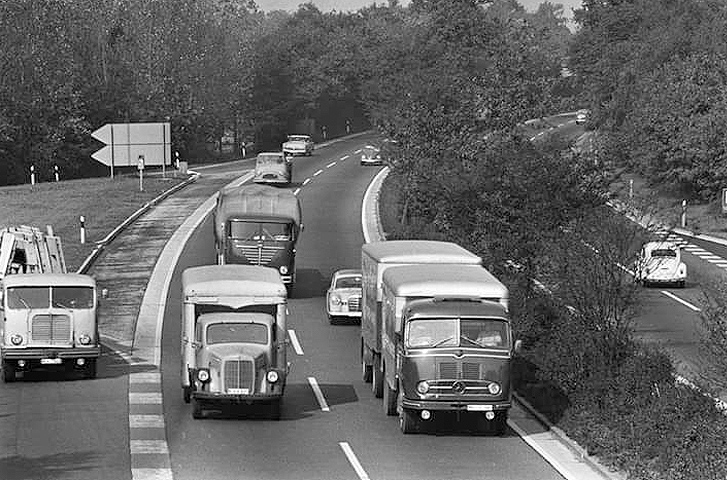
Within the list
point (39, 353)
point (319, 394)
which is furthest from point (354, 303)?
point (39, 353)

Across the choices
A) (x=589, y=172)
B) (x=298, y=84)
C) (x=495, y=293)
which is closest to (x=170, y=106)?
(x=298, y=84)

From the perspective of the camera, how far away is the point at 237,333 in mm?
30828

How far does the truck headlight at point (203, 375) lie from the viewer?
2967cm

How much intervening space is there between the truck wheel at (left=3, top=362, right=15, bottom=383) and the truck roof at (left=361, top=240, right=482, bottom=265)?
31.5 feet

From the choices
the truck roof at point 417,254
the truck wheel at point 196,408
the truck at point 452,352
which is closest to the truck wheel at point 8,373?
the truck wheel at point 196,408

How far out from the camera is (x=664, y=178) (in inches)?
3511

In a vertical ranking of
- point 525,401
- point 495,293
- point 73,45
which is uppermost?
point 73,45

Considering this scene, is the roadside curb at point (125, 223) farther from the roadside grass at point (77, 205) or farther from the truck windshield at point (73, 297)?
the truck windshield at point (73, 297)

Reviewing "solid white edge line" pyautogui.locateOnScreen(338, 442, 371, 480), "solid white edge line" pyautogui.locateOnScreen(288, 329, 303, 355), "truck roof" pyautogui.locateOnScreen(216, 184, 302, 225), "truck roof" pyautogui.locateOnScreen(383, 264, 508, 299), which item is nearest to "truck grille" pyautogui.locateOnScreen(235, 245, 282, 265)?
"truck roof" pyautogui.locateOnScreen(216, 184, 302, 225)

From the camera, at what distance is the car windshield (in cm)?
4509

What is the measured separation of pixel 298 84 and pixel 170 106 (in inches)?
1448

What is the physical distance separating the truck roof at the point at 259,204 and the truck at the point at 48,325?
1511 cm

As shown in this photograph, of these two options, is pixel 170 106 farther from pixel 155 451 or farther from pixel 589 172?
pixel 155 451

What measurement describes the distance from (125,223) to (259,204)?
61.3 feet
